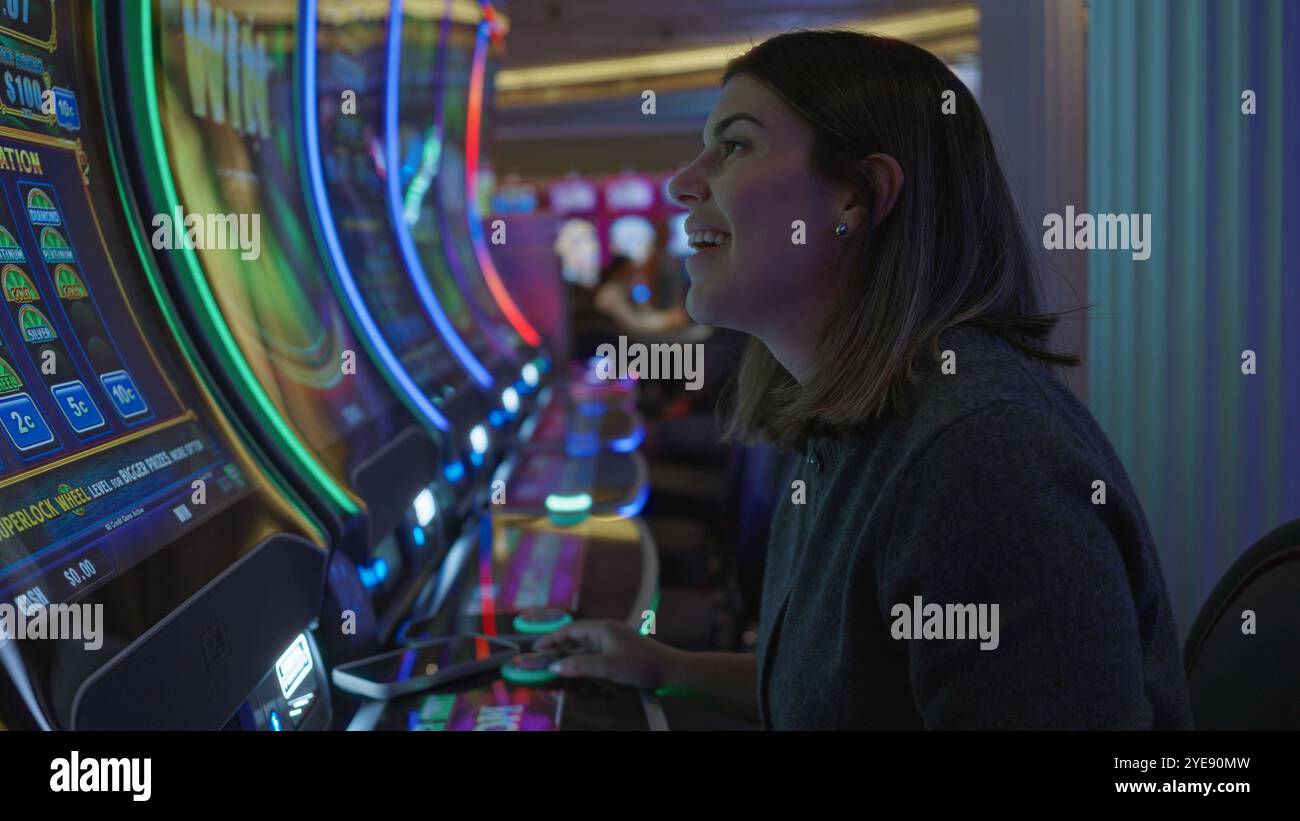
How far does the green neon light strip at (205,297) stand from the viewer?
1.31m

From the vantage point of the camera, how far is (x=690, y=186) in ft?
3.99

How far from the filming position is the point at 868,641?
1.01 meters

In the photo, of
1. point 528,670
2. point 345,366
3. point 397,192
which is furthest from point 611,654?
point 397,192

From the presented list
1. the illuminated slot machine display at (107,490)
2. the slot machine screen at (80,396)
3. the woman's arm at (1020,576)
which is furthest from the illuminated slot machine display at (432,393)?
the woman's arm at (1020,576)

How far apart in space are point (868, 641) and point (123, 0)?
3.66ft

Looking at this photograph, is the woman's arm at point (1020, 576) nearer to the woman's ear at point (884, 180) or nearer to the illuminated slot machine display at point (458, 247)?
the woman's ear at point (884, 180)

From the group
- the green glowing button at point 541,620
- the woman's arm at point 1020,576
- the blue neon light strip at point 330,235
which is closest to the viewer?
the woman's arm at point 1020,576

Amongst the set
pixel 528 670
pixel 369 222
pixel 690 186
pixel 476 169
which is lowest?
pixel 528 670

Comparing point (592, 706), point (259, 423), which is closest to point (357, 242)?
point (259, 423)

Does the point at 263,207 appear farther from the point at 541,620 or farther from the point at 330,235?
the point at 541,620

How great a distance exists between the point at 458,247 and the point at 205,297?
2.55 m

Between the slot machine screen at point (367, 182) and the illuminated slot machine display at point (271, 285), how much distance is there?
197mm

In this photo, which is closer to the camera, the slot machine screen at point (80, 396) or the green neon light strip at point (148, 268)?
the slot machine screen at point (80, 396)
